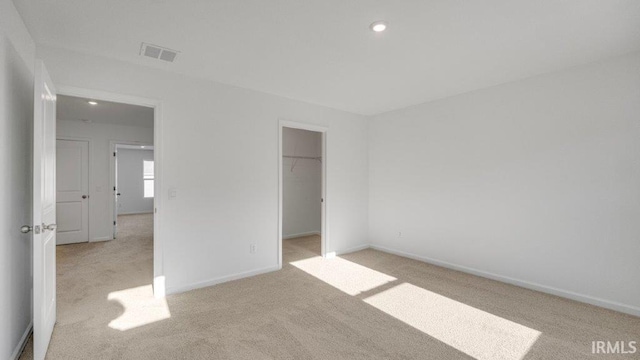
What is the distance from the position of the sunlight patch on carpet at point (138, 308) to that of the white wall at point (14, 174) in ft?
2.11

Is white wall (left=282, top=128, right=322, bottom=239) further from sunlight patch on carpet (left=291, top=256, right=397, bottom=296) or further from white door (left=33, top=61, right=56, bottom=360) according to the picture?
white door (left=33, top=61, right=56, bottom=360)

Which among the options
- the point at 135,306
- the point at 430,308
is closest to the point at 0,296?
the point at 135,306

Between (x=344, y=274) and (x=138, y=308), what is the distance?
2.34 meters

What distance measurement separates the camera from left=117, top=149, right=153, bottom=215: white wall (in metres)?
9.92

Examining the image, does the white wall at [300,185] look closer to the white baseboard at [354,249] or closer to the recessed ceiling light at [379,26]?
the white baseboard at [354,249]

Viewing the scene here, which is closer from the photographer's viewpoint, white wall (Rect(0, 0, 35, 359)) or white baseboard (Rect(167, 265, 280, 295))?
white wall (Rect(0, 0, 35, 359))

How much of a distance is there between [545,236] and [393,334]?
221 cm

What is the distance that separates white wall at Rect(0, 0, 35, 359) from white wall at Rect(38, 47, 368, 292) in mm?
501

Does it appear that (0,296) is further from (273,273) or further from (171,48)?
(273,273)

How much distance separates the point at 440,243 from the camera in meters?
4.13

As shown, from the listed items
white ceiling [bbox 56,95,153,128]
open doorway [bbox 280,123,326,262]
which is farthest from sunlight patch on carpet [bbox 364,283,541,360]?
white ceiling [bbox 56,95,153,128]

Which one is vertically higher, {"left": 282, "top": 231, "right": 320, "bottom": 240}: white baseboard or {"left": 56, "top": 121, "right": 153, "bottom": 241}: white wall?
{"left": 56, "top": 121, "right": 153, "bottom": 241}: white wall

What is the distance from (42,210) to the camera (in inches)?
77.9

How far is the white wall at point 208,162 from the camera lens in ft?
9.45
